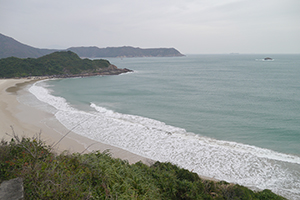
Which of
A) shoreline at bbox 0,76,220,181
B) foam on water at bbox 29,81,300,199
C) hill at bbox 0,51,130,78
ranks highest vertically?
hill at bbox 0,51,130,78

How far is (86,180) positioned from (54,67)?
6312 centimetres

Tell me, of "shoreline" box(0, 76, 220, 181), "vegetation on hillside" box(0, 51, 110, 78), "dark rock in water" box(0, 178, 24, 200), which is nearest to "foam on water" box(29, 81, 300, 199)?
"shoreline" box(0, 76, 220, 181)

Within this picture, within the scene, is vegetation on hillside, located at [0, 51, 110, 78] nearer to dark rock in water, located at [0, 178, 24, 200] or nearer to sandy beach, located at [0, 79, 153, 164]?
sandy beach, located at [0, 79, 153, 164]

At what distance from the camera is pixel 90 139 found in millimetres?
13523

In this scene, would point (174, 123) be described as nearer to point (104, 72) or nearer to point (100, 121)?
point (100, 121)

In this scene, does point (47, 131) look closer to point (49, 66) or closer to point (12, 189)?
point (12, 189)

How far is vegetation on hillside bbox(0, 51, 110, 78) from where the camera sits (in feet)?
174

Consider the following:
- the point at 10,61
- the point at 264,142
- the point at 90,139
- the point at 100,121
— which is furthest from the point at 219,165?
the point at 10,61

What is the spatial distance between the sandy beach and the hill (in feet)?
118

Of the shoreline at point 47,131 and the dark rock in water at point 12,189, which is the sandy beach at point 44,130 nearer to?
the shoreline at point 47,131

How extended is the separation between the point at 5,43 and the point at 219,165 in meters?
163

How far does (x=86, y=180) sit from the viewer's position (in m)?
4.55

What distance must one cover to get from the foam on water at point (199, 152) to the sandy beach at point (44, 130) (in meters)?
0.65

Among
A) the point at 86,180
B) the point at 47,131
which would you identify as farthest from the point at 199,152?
the point at 47,131
